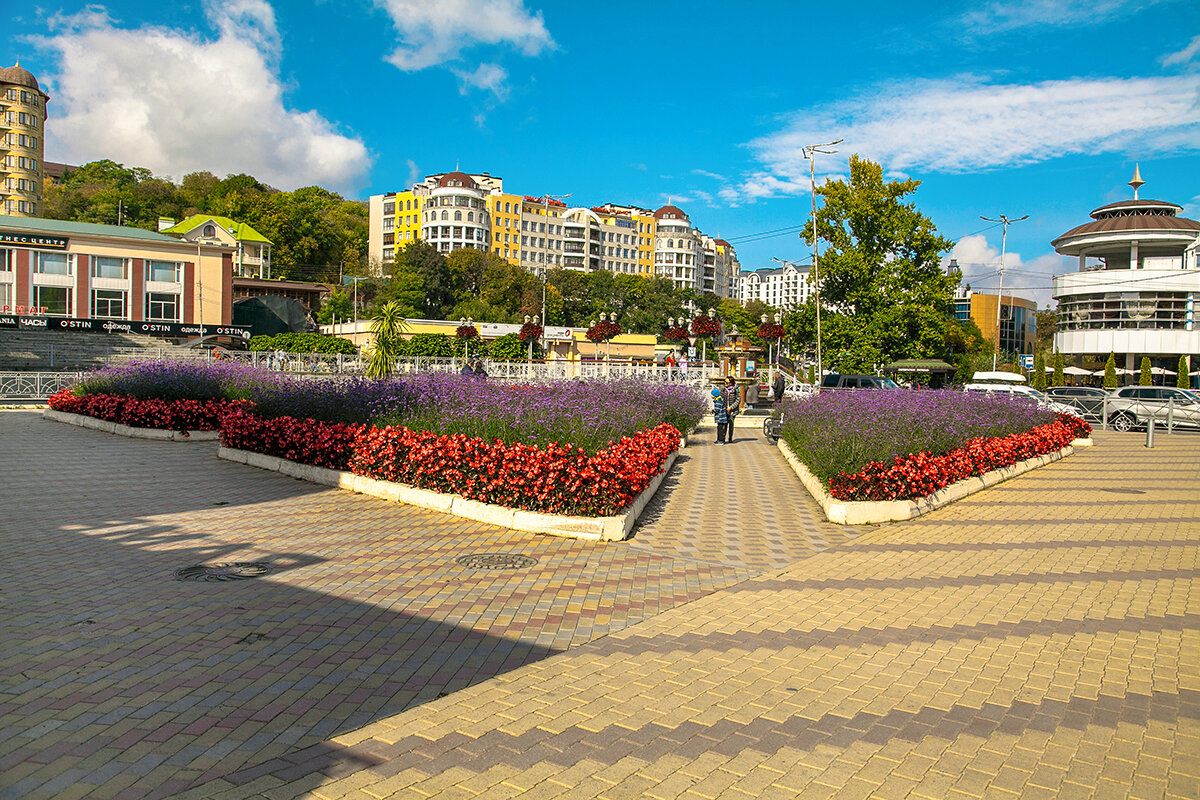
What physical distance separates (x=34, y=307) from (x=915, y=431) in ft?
205

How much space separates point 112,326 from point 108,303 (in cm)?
540

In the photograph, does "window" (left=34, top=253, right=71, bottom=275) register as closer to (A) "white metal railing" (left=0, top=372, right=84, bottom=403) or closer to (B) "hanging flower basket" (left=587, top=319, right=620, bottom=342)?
(A) "white metal railing" (left=0, top=372, right=84, bottom=403)

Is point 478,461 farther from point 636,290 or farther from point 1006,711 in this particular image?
point 636,290

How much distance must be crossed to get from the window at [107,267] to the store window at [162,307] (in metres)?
2.40

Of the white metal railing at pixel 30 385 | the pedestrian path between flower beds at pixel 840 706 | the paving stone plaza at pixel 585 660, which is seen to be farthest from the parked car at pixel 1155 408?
the white metal railing at pixel 30 385

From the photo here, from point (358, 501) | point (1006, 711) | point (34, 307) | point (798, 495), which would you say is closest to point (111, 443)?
point (358, 501)

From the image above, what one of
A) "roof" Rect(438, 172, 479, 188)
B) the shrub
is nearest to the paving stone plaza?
the shrub

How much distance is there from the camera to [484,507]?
10.1 meters

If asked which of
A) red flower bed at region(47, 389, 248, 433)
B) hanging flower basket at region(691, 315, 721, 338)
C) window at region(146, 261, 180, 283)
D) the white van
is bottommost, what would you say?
red flower bed at region(47, 389, 248, 433)

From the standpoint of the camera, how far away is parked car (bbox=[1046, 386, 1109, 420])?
31.2m

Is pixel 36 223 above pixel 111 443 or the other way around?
above

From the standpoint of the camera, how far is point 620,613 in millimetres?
6797

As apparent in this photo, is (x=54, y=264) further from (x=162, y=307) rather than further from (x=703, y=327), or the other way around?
(x=703, y=327)

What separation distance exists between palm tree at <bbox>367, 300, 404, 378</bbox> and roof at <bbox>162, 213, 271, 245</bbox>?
248 feet
